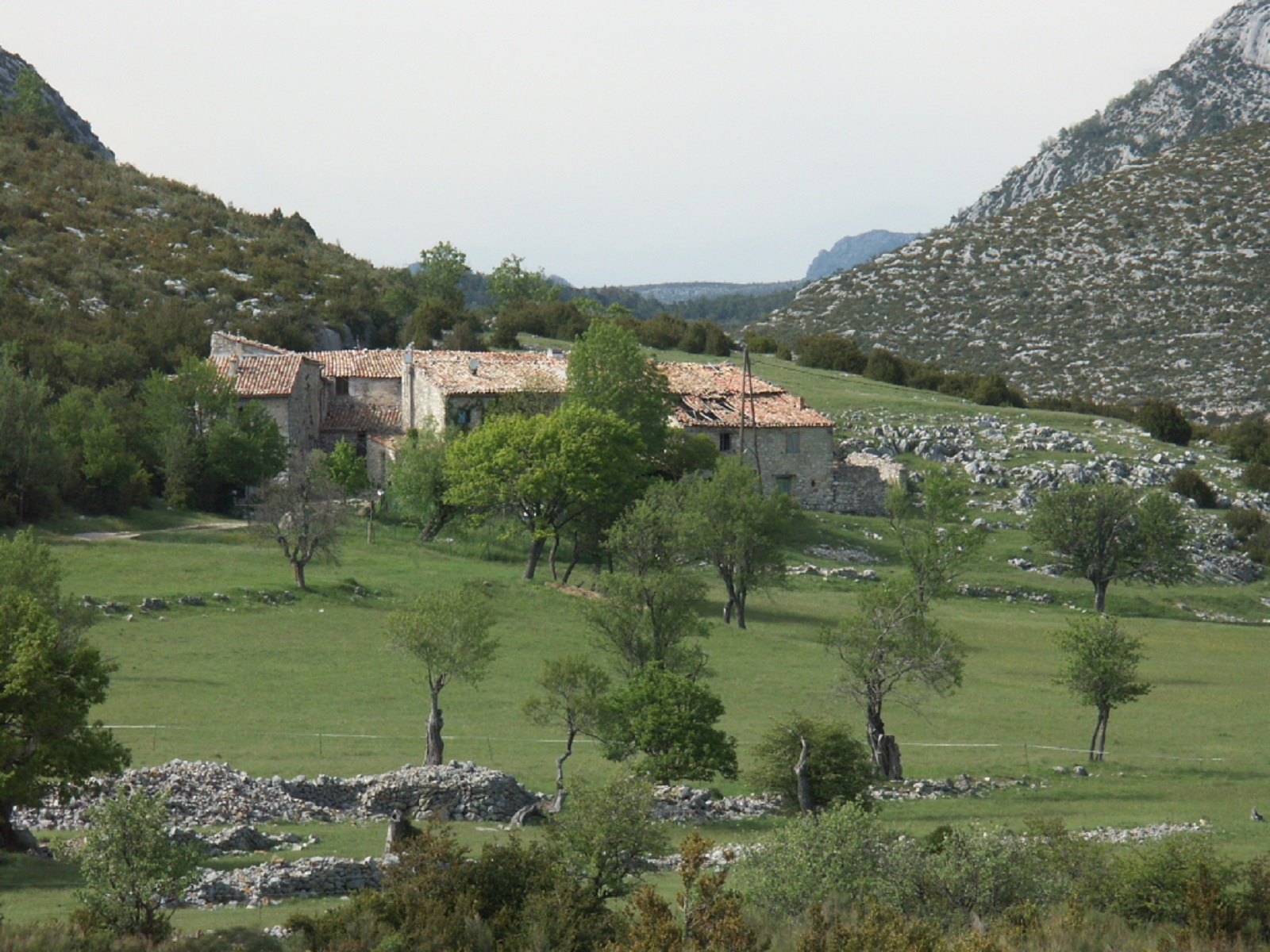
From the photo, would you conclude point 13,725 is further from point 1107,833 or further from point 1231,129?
point 1231,129

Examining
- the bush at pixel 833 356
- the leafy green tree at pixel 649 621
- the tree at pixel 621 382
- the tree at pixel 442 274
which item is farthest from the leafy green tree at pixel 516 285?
the leafy green tree at pixel 649 621

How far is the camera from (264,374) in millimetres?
76125

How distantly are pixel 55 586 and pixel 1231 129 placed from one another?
151115mm

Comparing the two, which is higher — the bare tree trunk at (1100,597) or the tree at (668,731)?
the tree at (668,731)

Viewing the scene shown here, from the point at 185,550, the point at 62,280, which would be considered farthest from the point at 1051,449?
the point at 62,280

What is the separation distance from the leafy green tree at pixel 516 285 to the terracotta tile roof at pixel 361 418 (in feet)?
219

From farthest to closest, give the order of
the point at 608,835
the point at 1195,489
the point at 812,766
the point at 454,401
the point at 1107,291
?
1. the point at 1107,291
2. the point at 1195,489
3. the point at 454,401
4. the point at 812,766
5. the point at 608,835

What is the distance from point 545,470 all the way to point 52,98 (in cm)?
12410

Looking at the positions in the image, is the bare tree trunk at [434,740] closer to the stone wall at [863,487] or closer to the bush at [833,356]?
the stone wall at [863,487]

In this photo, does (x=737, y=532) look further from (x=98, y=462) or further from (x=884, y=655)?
(x=98, y=462)

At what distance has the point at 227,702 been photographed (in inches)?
1501

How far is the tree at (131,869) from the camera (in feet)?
63.3

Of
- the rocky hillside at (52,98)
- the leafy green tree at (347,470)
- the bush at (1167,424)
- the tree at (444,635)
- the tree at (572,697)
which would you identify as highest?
the rocky hillside at (52,98)

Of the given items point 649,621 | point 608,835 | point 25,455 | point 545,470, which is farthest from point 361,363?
point 608,835
